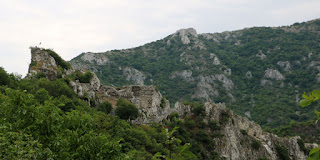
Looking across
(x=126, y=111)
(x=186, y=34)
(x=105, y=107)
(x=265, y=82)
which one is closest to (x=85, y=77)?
(x=105, y=107)

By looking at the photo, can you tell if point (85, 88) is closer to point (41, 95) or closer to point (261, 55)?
point (41, 95)

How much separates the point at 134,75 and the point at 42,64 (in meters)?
77.4

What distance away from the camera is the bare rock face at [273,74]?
118831 millimetres

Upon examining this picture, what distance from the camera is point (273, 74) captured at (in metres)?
121

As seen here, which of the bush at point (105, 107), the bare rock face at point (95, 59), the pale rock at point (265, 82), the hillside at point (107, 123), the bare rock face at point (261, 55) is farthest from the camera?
the bare rock face at point (261, 55)

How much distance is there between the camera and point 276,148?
49.9 m

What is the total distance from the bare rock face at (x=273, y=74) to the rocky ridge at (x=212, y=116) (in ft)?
235

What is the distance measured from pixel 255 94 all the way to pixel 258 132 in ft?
201

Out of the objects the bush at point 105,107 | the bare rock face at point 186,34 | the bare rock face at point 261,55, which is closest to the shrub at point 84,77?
the bush at point 105,107

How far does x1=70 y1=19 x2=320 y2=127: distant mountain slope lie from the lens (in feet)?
331

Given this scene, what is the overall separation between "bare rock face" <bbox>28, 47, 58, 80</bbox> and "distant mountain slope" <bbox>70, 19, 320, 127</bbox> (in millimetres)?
45192

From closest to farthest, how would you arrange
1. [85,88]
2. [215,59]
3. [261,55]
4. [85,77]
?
[85,88] < [85,77] < [215,59] < [261,55]

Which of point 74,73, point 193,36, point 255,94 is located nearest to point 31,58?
point 74,73

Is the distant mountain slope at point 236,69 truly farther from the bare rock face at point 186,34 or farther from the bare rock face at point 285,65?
the bare rock face at point 186,34
